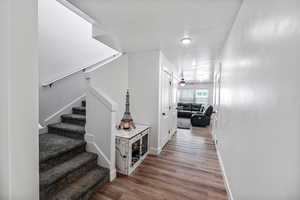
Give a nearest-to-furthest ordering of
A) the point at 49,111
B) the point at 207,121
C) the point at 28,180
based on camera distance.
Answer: the point at 28,180, the point at 49,111, the point at 207,121

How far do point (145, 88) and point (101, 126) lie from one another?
134cm

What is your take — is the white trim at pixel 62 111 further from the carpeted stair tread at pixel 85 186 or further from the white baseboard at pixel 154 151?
the white baseboard at pixel 154 151

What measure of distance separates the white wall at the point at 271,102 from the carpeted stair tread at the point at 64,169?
1.93 meters

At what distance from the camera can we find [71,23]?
2061mm

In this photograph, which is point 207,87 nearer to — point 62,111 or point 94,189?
point 62,111

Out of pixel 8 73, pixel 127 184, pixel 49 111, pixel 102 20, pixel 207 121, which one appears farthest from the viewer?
pixel 207 121

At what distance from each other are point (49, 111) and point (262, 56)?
336cm

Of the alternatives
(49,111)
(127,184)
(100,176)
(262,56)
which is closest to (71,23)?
(49,111)

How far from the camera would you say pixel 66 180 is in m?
1.59

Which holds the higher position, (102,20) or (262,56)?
(102,20)

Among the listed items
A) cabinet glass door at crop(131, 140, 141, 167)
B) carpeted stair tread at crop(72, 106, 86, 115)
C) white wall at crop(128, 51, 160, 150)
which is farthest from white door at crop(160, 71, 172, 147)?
carpeted stair tread at crop(72, 106, 86, 115)

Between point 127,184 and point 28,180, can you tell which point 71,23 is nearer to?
point 28,180

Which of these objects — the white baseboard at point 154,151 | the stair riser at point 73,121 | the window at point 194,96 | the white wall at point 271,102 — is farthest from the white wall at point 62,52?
the window at point 194,96

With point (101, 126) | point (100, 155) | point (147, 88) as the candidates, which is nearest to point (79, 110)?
point (101, 126)
